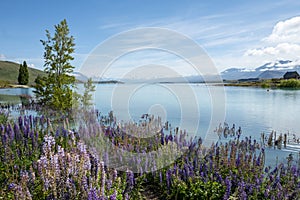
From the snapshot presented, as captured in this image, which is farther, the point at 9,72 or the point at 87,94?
the point at 9,72

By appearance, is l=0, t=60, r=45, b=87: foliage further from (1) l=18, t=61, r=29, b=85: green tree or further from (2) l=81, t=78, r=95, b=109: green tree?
(2) l=81, t=78, r=95, b=109: green tree

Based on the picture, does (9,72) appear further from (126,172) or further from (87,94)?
(126,172)

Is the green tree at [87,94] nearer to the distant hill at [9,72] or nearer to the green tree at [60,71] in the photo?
the green tree at [60,71]

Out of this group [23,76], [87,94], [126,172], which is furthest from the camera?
[23,76]

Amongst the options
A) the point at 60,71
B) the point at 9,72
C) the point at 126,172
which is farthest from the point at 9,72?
the point at 126,172

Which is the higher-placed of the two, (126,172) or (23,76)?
(23,76)

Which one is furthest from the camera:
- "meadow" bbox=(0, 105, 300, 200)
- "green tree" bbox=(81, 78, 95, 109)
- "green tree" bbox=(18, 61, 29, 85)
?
"green tree" bbox=(18, 61, 29, 85)


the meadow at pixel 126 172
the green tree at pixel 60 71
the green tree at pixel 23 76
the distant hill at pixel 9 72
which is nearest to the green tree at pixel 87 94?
the green tree at pixel 60 71

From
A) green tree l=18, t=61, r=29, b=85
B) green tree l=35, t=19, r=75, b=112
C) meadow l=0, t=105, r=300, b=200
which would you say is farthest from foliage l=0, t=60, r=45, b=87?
meadow l=0, t=105, r=300, b=200

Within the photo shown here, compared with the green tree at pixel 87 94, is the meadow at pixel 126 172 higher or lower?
lower

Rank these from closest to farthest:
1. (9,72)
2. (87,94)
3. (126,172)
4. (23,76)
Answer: (126,172) → (87,94) → (23,76) → (9,72)

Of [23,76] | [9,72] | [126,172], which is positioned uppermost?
[9,72]

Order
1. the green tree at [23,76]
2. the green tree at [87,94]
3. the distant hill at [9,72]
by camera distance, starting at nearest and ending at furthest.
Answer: the green tree at [87,94], the green tree at [23,76], the distant hill at [9,72]

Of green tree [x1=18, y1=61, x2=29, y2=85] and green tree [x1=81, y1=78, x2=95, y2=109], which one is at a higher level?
green tree [x1=18, y1=61, x2=29, y2=85]
